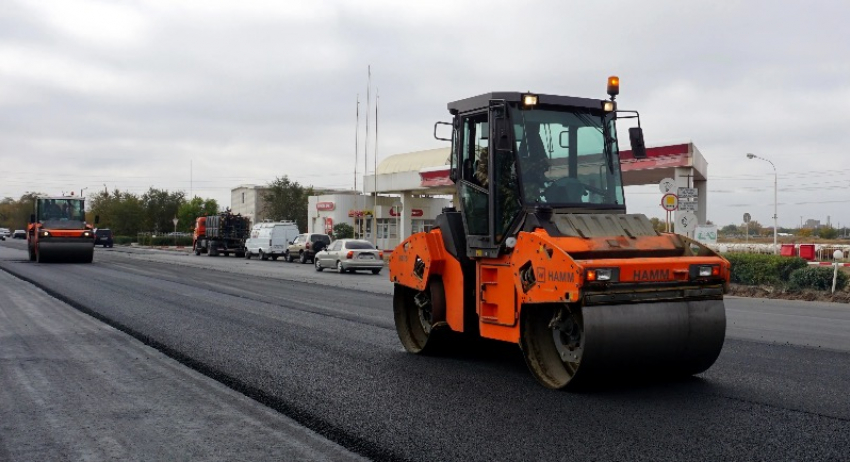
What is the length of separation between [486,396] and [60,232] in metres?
29.9

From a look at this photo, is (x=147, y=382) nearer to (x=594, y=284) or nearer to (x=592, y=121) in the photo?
(x=594, y=284)

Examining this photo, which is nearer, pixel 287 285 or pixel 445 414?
pixel 445 414

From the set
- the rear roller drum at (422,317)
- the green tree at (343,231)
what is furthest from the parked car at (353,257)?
the green tree at (343,231)

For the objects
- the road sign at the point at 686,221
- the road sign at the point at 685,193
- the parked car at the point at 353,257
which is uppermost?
the road sign at the point at 685,193

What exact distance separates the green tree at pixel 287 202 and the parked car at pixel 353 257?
46759 mm

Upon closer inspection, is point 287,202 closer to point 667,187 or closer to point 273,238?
point 273,238

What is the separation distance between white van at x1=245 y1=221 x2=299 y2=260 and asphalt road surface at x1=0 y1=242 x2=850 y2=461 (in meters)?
31.4

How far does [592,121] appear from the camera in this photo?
8586 mm

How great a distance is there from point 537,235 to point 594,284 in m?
0.83

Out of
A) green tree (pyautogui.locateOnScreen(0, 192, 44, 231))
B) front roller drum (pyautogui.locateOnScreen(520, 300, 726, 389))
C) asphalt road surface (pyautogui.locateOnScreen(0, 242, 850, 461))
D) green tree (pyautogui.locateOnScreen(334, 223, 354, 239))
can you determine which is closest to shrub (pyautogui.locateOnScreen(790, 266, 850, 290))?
asphalt road surface (pyautogui.locateOnScreen(0, 242, 850, 461))

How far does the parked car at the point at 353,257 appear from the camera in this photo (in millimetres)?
31672

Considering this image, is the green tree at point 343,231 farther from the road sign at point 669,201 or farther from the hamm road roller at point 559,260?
the hamm road roller at point 559,260

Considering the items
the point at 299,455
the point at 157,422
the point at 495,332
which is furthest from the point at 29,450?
the point at 495,332

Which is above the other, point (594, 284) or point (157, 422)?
point (594, 284)
